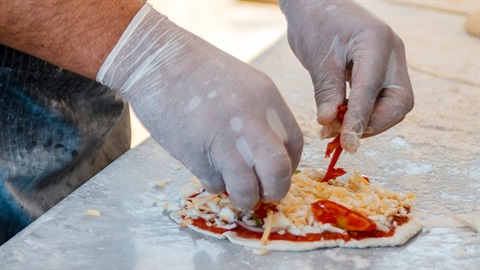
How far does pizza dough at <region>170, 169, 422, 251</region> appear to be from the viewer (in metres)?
1.53

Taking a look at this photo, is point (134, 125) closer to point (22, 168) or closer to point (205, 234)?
point (22, 168)

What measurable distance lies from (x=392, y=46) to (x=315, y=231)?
492 millimetres

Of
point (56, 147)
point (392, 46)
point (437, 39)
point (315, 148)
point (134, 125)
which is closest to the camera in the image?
point (392, 46)

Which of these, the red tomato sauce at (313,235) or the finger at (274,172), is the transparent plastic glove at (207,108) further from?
the red tomato sauce at (313,235)

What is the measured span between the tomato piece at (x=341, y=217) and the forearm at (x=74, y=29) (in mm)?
571

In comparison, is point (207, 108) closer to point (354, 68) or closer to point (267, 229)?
point (267, 229)

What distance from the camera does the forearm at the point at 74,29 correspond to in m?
1.44

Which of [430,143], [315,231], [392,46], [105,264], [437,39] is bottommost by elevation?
[437,39]

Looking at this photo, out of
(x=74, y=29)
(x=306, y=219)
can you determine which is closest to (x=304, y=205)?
(x=306, y=219)

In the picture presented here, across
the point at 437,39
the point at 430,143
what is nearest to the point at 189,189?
the point at 430,143

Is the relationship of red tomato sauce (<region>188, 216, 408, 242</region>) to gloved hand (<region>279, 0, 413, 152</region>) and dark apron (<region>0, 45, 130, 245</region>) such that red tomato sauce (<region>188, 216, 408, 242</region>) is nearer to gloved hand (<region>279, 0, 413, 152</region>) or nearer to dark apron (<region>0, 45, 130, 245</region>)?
gloved hand (<region>279, 0, 413, 152</region>)

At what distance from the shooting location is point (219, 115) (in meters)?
1.39

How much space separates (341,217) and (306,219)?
0.25ft

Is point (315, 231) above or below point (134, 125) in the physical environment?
above
